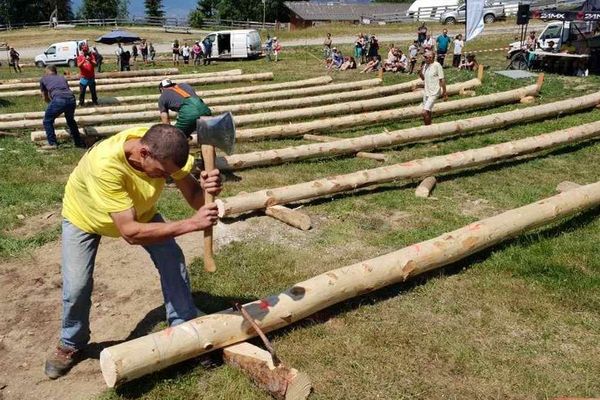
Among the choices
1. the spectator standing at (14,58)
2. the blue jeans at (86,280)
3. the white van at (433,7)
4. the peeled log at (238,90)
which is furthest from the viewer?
the white van at (433,7)

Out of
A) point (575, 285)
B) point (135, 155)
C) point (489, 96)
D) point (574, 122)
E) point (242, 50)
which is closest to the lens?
point (135, 155)

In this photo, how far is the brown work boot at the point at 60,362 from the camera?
413 cm

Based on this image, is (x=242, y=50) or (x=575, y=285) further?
(x=242, y=50)

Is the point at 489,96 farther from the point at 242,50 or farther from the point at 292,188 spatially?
the point at 242,50

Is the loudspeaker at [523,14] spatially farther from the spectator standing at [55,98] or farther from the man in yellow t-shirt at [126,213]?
the man in yellow t-shirt at [126,213]

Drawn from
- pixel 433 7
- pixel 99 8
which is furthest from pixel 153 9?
pixel 433 7

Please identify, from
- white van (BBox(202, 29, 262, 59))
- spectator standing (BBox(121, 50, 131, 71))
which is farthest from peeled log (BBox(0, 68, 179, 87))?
white van (BBox(202, 29, 262, 59))

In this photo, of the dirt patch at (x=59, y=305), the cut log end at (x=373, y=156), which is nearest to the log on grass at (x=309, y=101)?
the cut log end at (x=373, y=156)

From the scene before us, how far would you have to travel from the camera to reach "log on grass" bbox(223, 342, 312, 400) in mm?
3723

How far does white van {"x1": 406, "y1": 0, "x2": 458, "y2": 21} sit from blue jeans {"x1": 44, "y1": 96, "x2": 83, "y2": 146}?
43.8m

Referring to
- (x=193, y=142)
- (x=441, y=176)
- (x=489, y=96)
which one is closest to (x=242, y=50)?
(x=489, y=96)

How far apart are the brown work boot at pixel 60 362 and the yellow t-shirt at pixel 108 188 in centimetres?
102

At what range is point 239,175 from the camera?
8961mm

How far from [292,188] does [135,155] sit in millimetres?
3980
